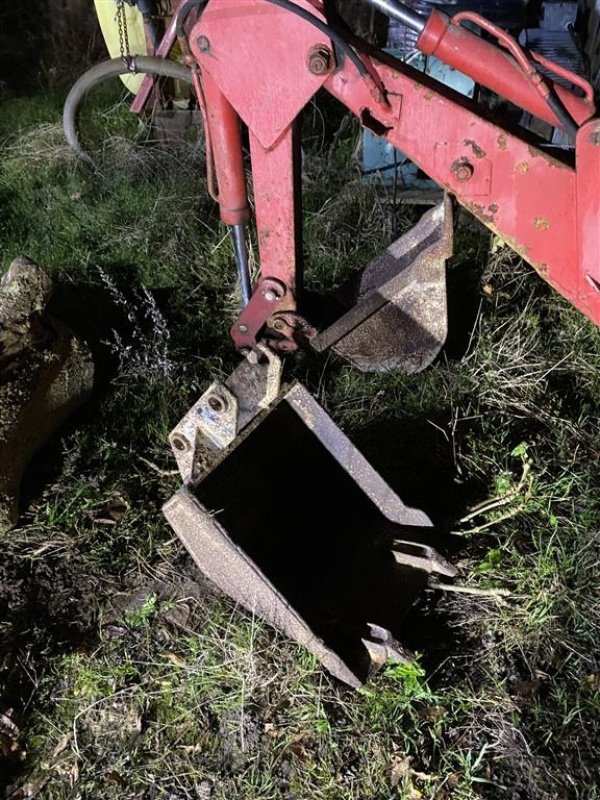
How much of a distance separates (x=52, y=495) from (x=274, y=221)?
1.27 metres

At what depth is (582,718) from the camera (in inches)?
83.8

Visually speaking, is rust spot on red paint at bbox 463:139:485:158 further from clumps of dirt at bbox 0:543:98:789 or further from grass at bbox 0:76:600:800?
clumps of dirt at bbox 0:543:98:789

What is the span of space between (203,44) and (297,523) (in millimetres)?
1518

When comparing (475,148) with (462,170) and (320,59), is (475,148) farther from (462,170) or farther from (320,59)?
(320,59)

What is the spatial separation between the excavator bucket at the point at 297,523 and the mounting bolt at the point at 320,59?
2.65ft

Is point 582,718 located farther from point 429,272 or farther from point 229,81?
point 229,81

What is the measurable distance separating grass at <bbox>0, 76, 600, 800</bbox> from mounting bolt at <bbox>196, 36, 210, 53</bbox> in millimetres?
1135

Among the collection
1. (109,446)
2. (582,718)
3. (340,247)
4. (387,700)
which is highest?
(109,446)

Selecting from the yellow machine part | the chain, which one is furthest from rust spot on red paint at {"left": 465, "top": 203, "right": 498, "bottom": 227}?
the yellow machine part

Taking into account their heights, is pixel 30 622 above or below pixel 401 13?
below

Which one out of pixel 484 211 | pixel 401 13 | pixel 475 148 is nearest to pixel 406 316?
pixel 484 211

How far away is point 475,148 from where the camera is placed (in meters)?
2.13

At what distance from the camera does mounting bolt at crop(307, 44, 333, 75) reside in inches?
83.2

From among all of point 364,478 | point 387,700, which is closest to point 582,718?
point 387,700
